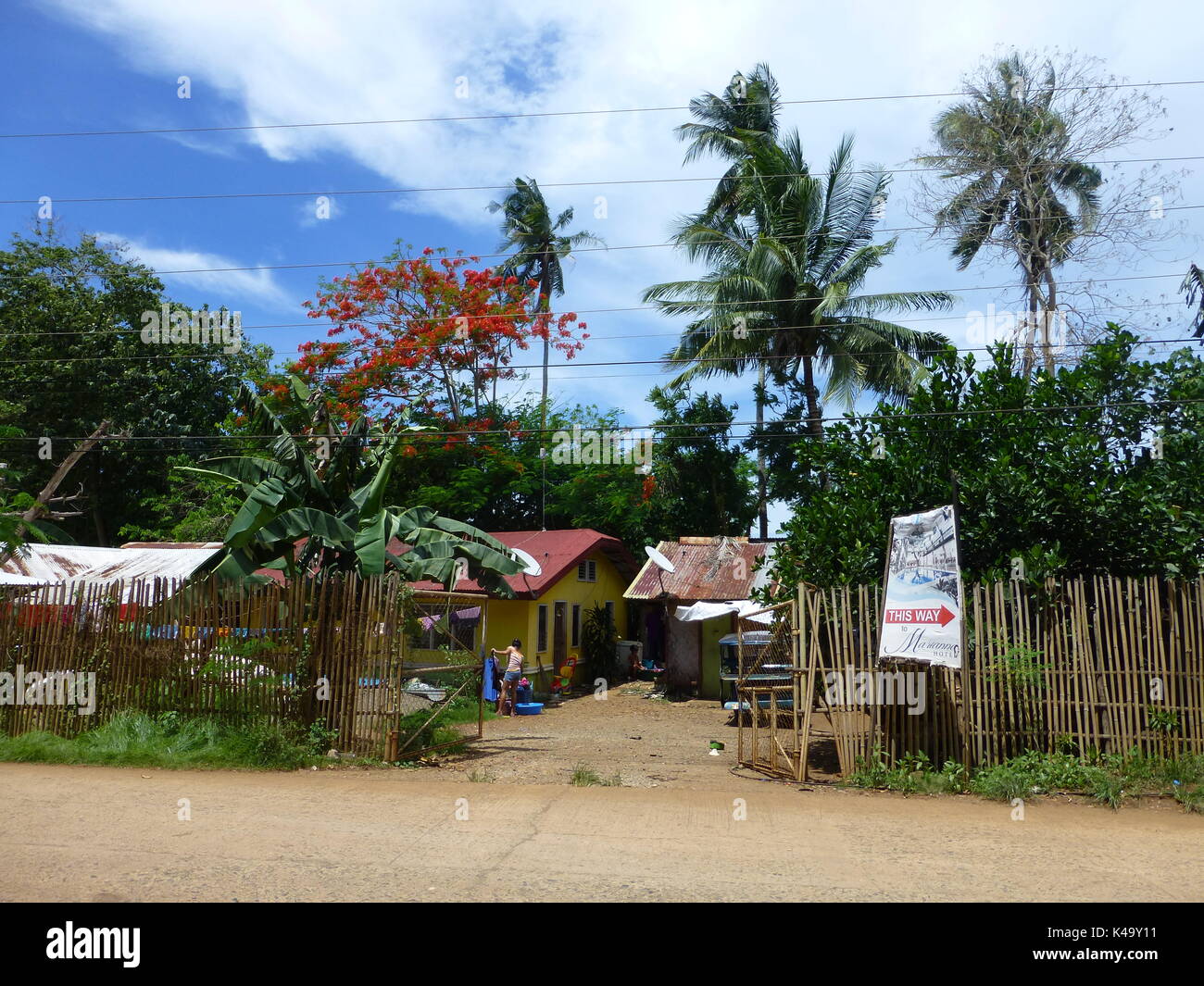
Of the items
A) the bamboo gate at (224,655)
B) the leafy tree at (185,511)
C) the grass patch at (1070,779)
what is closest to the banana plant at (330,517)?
the bamboo gate at (224,655)

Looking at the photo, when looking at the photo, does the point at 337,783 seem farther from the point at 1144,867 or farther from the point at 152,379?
the point at 152,379

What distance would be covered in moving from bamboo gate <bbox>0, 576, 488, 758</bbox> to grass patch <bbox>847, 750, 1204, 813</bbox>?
6.26 metres

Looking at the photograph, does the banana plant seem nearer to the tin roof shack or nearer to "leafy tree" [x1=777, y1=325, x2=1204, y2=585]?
"leafy tree" [x1=777, y1=325, x2=1204, y2=585]

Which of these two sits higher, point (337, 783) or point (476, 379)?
point (476, 379)

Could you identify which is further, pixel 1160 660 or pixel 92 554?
pixel 92 554

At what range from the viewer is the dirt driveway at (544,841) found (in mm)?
6715

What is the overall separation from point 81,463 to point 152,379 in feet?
14.7

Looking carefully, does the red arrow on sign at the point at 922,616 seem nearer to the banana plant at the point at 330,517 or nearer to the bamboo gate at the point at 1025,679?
the bamboo gate at the point at 1025,679

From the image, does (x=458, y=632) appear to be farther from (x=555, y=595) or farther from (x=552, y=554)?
(x=552, y=554)

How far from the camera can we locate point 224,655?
492 inches

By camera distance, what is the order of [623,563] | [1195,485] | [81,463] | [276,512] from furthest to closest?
[81,463] < [623,563] < [276,512] < [1195,485]

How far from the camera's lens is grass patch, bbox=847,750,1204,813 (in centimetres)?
1010
